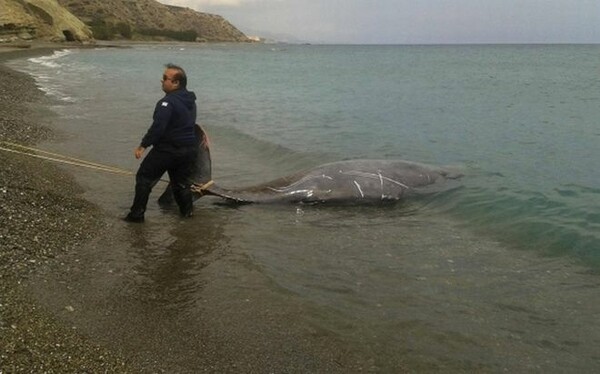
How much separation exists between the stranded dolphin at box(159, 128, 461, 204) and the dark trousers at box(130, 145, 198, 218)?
490 mm

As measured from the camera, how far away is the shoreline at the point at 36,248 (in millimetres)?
A: 4383

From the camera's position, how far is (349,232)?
338 inches

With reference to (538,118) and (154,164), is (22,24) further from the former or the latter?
(154,164)

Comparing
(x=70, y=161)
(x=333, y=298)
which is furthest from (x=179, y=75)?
(x=70, y=161)

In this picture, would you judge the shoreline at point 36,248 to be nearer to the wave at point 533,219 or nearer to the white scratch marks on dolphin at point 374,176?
the white scratch marks on dolphin at point 374,176

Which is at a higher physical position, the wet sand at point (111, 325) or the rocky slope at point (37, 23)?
the rocky slope at point (37, 23)

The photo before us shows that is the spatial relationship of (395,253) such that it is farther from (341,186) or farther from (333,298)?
(341,186)

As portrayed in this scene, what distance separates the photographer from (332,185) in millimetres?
10367

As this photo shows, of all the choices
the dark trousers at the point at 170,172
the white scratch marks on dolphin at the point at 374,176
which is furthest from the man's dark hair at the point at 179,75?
the white scratch marks on dolphin at the point at 374,176

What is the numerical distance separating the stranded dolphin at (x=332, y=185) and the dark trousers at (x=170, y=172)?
490 mm

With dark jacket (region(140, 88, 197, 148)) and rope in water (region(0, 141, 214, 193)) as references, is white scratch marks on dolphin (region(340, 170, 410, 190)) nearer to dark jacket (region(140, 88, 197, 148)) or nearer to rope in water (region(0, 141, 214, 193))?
rope in water (region(0, 141, 214, 193))

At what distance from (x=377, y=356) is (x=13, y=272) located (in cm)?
367

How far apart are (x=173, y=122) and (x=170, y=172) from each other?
0.85m

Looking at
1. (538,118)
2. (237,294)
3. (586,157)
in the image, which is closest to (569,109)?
(538,118)
